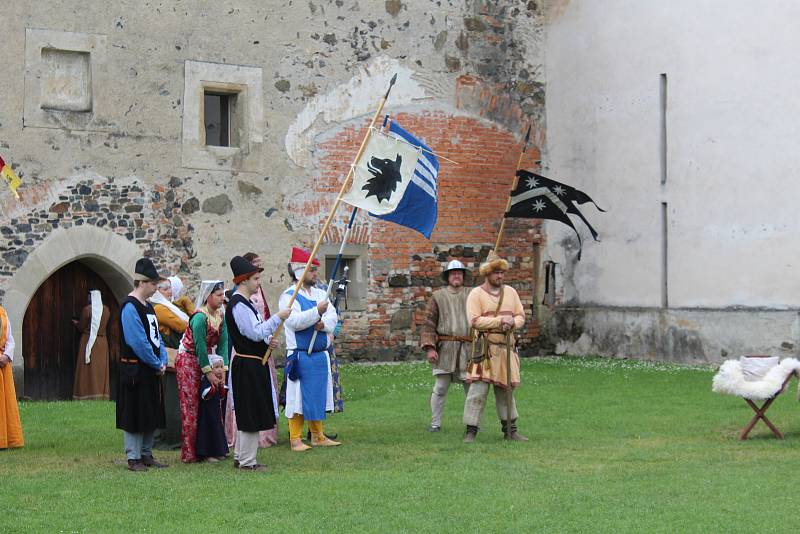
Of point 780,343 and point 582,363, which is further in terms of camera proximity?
point 582,363

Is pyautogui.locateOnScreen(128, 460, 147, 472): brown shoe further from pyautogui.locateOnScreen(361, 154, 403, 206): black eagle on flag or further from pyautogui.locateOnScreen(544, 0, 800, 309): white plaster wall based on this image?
pyautogui.locateOnScreen(544, 0, 800, 309): white plaster wall

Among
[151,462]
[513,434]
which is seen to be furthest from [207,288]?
[513,434]

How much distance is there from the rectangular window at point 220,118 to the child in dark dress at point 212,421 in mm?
7777

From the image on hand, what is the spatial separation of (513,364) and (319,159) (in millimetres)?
7449

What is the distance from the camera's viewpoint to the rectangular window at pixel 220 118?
16688 mm

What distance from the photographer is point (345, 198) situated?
32.9 ft

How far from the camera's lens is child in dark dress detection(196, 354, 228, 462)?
9359mm

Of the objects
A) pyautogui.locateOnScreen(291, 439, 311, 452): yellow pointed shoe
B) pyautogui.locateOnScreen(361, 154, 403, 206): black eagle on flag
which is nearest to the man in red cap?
pyautogui.locateOnScreen(291, 439, 311, 452): yellow pointed shoe

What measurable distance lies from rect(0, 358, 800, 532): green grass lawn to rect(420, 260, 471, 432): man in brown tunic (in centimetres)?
44

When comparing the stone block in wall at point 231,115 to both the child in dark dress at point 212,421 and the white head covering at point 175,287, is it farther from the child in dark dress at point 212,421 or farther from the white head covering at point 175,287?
the child in dark dress at point 212,421

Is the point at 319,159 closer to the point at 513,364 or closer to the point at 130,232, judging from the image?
the point at 130,232

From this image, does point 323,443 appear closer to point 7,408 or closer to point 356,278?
point 7,408

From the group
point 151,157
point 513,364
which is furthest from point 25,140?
point 513,364

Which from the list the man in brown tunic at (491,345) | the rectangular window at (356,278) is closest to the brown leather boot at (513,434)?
the man in brown tunic at (491,345)
